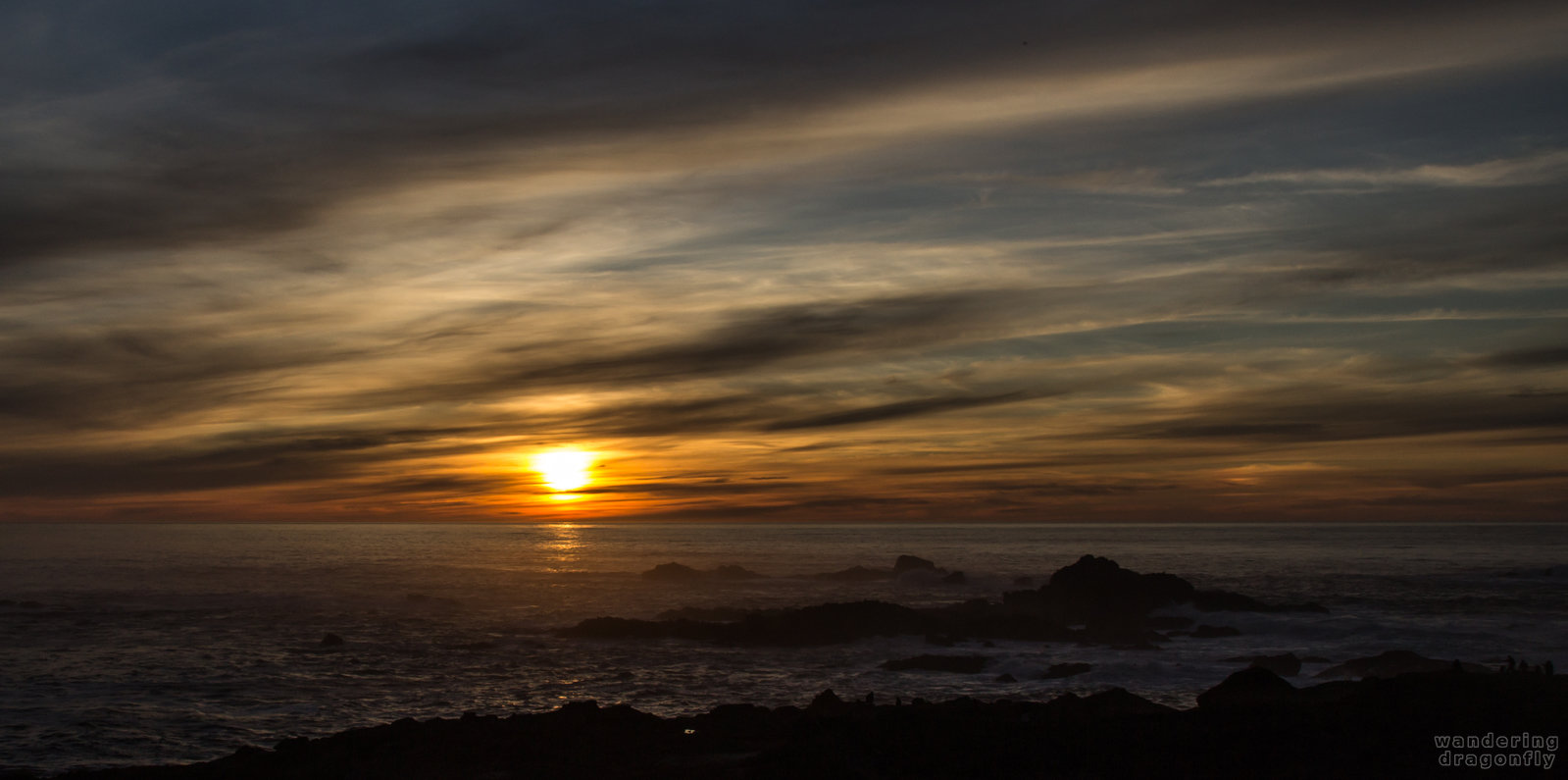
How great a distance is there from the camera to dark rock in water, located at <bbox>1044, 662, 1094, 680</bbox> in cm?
3534

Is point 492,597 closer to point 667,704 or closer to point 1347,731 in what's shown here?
point 667,704

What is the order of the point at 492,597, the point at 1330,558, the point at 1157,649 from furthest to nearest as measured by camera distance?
the point at 1330,558 < the point at 492,597 < the point at 1157,649

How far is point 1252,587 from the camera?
73.7 m

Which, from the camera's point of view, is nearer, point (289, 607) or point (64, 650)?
point (64, 650)

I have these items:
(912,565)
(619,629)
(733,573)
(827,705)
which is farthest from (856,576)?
(827,705)

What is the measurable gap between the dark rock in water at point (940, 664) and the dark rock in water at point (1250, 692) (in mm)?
14715

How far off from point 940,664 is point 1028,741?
58.6 feet

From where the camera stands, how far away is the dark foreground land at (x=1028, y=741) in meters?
18.3

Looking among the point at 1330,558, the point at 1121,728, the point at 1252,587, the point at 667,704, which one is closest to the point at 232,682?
the point at 667,704

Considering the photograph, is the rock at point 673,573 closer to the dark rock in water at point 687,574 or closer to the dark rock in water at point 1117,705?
the dark rock in water at point 687,574

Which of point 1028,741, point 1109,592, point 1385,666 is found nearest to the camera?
point 1028,741

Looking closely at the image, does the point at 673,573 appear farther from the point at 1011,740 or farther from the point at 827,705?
the point at 1011,740

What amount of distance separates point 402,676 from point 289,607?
31.4m

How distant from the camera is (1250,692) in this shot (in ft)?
72.8
